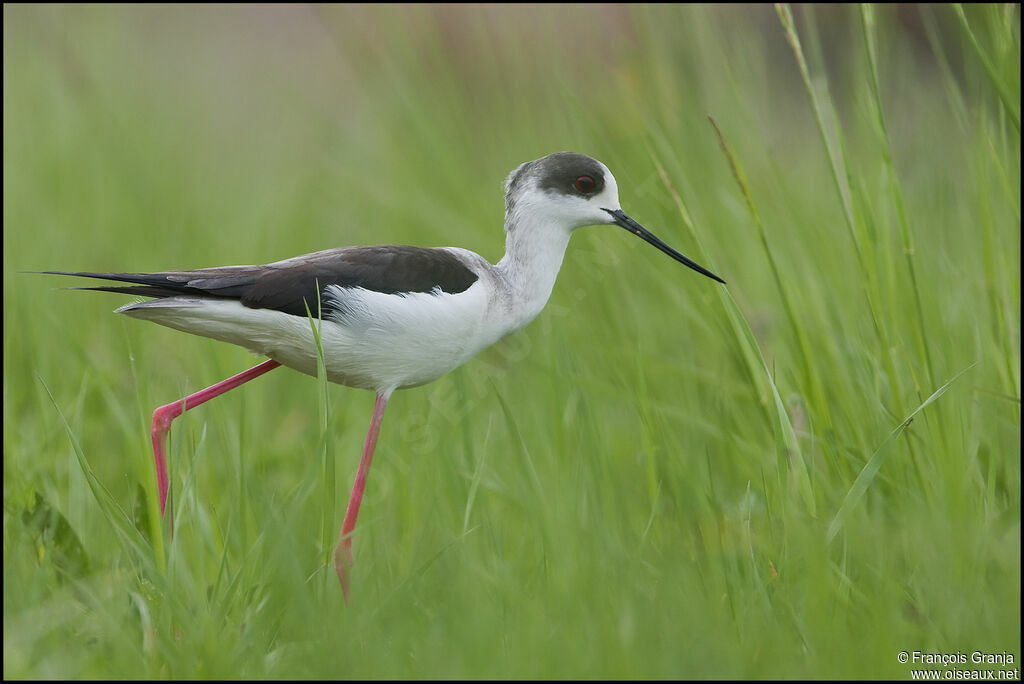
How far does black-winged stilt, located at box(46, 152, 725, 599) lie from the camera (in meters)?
2.29

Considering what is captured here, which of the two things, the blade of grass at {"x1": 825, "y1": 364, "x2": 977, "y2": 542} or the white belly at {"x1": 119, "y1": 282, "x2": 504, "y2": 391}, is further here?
the white belly at {"x1": 119, "y1": 282, "x2": 504, "y2": 391}

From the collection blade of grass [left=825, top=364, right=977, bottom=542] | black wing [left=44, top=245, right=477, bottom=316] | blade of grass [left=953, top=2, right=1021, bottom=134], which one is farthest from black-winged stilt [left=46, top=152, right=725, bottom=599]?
blade of grass [left=953, top=2, right=1021, bottom=134]

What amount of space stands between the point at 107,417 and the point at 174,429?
3.36 feet

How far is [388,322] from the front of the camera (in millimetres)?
2359

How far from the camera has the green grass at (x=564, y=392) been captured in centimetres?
195

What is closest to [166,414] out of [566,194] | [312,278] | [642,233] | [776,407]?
[312,278]

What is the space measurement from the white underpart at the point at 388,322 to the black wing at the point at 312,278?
0.02 m

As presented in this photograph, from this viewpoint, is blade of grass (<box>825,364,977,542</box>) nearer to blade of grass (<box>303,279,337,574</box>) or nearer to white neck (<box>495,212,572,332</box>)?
white neck (<box>495,212,572,332</box>)

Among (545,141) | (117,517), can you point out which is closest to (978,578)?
(117,517)

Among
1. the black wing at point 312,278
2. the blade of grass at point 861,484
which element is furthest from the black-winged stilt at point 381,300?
the blade of grass at point 861,484

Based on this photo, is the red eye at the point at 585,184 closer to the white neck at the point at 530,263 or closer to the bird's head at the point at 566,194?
the bird's head at the point at 566,194

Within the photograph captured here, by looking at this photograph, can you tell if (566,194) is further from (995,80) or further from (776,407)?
(995,80)

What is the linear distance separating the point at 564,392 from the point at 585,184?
0.57 metres

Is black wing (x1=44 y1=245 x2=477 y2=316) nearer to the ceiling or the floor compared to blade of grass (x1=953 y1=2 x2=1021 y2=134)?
nearer to the floor
